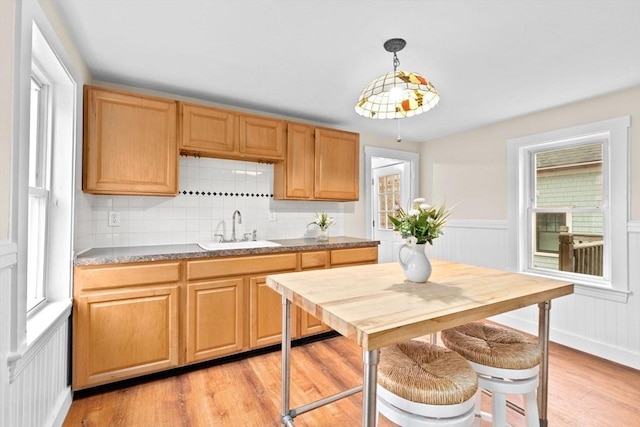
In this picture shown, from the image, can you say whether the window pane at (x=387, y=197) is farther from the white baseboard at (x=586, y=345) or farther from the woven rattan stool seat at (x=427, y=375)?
the woven rattan stool seat at (x=427, y=375)

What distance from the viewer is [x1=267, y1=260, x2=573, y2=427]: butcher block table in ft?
3.31

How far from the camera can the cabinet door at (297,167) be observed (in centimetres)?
300

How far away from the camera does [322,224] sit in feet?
10.8

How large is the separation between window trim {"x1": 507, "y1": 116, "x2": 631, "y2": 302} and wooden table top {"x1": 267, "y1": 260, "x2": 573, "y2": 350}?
63.0 inches

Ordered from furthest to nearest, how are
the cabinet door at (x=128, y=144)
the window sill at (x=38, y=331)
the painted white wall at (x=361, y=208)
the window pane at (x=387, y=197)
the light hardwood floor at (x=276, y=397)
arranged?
the window pane at (x=387, y=197) < the painted white wall at (x=361, y=208) < the cabinet door at (x=128, y=144) < the light hardwood floor at (x=276, y=397) < the window sill at (x=38, y=331)

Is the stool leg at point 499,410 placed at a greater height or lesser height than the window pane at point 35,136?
lesser

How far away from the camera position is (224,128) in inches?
104

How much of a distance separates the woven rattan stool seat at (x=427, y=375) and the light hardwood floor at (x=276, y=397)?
71 cm

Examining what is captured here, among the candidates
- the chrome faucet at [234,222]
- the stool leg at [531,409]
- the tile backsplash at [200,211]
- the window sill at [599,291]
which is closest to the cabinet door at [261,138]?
the tile backsplash at [200,211]

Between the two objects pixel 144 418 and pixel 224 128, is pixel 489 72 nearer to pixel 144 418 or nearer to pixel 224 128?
pixel 224 128

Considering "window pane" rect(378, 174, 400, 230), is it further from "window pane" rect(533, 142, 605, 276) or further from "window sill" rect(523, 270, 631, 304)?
"window sill" rect(523, 270, 631, 304)

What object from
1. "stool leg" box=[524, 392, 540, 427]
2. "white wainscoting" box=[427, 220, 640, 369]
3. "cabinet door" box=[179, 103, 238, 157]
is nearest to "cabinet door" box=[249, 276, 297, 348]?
"cabinet door" box=[179, 103, 238, 157]

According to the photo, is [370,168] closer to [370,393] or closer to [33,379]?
[370,393]

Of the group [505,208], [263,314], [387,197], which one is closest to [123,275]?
[263,314]
